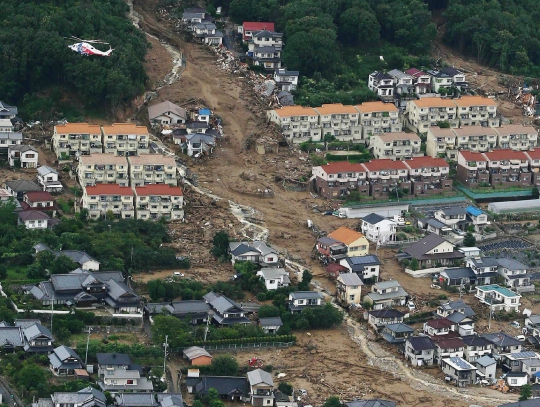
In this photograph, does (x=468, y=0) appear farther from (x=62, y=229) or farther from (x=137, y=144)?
(x=62, y=229)

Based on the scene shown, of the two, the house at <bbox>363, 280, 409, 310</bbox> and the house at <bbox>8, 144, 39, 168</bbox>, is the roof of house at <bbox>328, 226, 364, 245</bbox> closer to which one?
the house at <bbox>363, 280, 409, 310</bbox>

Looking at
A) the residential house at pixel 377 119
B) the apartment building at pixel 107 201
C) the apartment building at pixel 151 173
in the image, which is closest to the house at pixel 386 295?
the apartment building at pixel 107 201

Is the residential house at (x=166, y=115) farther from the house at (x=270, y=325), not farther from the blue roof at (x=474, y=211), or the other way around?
the house at (x=270, y=325)

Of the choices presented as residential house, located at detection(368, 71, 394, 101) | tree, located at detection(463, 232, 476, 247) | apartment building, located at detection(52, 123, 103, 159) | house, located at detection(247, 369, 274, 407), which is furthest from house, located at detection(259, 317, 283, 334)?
residential house, located at detection(368, 71, 394, 101)

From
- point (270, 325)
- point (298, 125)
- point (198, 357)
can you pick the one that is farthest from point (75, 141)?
point (198, 357)

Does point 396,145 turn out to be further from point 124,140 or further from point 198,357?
point 198,357
